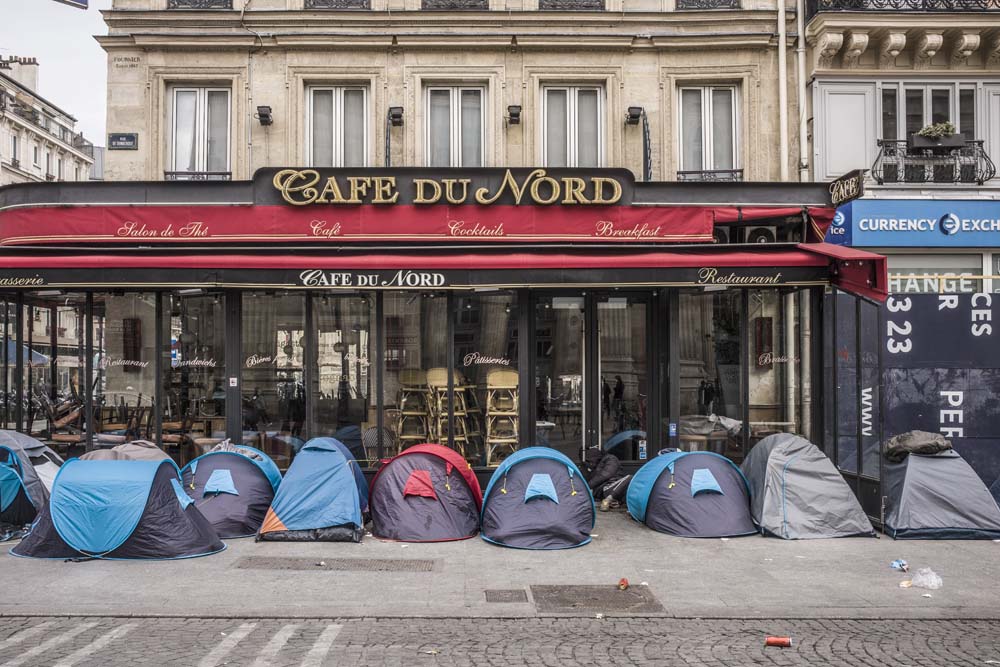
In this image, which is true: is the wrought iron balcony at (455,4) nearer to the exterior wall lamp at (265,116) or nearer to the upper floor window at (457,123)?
the upper floor window at (457,123)

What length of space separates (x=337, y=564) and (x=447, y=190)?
22.2ft

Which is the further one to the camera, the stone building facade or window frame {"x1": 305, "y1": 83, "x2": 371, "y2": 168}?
window frame {"x1": 305, "y1": 83, "x2": 371, "y2": 168}

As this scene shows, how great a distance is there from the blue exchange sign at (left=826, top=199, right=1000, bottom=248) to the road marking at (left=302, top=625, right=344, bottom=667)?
38.4 ft

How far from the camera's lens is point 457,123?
15594 millimetres

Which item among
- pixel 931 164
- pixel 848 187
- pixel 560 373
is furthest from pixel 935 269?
pixel 560 373

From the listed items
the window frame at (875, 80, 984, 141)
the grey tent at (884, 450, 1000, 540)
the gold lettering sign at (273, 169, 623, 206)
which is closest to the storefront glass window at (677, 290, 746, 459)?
the gold lettering sign at (273, 169, 623, 206)

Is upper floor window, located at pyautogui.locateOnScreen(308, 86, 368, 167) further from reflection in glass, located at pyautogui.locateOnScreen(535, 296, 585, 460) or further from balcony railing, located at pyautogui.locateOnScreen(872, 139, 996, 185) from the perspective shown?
balcony railing, located at pyautogui.locateOnScreen(872, 139, 996, 185)

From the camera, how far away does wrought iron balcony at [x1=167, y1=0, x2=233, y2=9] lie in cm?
1542

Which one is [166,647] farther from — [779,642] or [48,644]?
[779,642]

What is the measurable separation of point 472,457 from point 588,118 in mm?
6629

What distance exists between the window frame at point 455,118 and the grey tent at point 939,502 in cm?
874

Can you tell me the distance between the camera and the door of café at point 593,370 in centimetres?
1409

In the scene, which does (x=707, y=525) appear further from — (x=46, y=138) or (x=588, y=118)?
(x=46, y=138)

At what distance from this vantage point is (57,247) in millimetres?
13609
